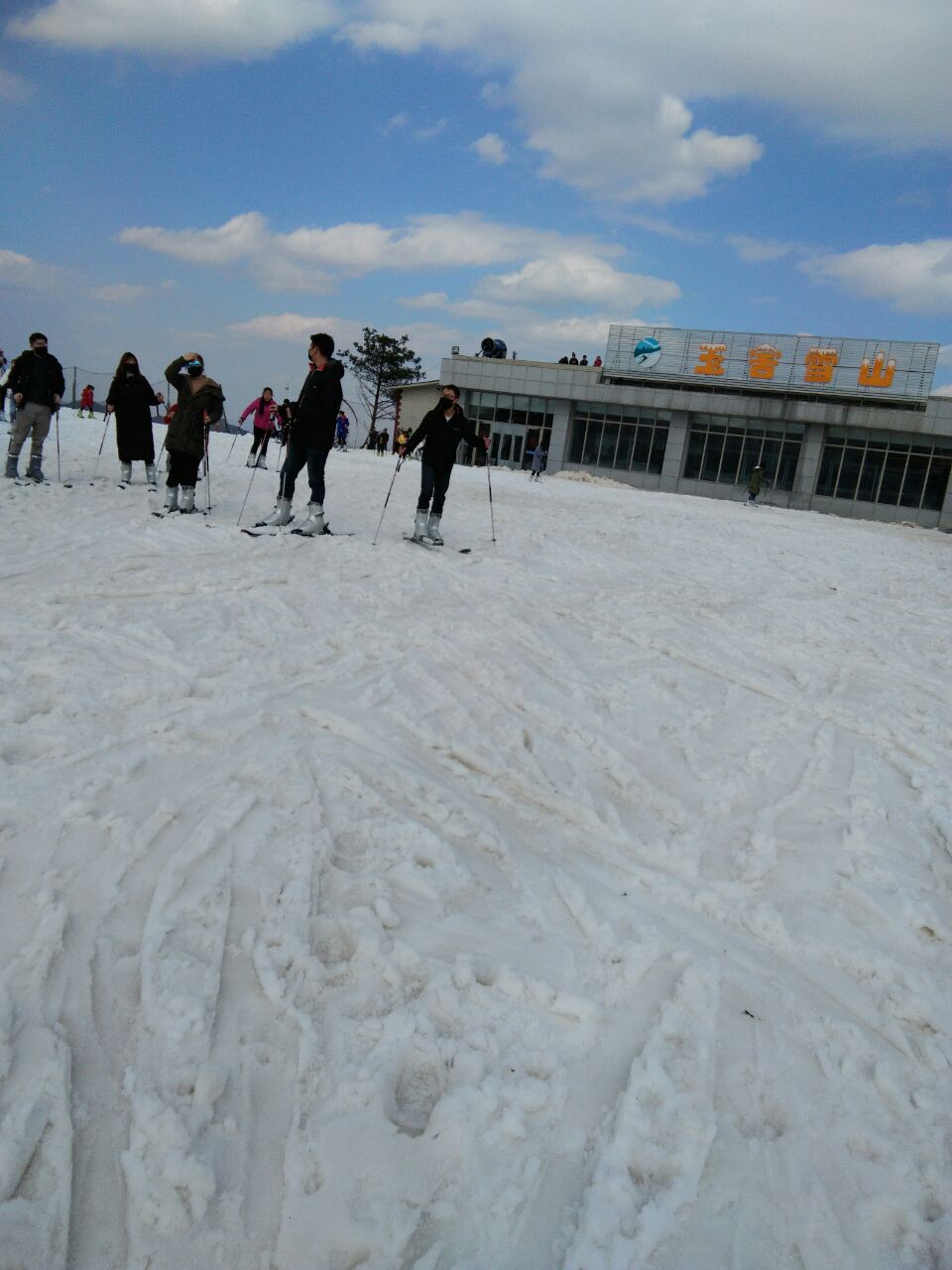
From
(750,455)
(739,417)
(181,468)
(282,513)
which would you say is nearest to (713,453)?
(750,455)

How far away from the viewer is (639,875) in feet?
11.6

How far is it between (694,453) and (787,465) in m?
4.39

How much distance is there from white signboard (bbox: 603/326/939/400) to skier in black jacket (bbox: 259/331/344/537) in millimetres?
36071

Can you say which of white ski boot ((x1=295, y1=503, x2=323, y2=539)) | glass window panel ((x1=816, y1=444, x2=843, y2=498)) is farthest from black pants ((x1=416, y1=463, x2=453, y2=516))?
glass window panel ((x1=816, y1=444, x2=843, y2=498))

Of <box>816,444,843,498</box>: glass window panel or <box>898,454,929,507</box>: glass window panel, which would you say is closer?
<box>898,454,929,507</box>: glass window panel

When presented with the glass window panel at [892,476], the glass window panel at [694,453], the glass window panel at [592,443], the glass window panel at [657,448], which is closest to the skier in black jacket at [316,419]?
the glass window panel at [694,453]

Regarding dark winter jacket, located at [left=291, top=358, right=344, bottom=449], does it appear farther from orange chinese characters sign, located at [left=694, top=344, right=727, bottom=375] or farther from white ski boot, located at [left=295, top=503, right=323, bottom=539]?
orange chinese characters sign, located at [left=694, top=344, right=727, bottom=375]

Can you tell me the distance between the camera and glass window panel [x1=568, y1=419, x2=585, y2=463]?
140 feet

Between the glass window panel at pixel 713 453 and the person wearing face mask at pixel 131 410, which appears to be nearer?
the person wearing face mask at pixel 131 410

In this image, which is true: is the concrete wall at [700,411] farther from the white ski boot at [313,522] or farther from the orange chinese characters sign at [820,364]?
the white ski boot at [313,522]

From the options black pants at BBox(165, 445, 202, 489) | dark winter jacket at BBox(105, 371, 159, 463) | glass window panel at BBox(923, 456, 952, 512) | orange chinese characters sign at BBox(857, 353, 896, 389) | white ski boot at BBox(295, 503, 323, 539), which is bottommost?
white ski boot at BBox(295, 503, 323, 539)

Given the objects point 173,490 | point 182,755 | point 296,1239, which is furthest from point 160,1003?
point 173,490

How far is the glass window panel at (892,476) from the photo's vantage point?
120 feet

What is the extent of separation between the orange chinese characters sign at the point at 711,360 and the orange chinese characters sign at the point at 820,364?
3.95 metres
